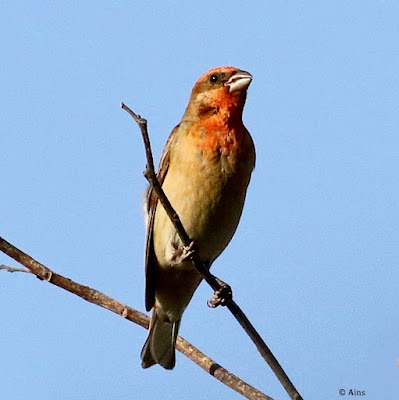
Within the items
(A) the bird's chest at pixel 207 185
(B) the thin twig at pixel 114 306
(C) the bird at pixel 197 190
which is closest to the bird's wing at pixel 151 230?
(C) the bird at pixel 197 190

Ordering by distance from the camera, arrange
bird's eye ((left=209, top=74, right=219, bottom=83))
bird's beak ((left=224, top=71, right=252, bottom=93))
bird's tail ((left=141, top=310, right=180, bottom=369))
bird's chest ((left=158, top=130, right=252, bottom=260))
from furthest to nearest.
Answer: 1. bird's tail ((left=141, top=310, right=180, bottom=369))
2. bird's eye ((left=209, top=74, right=219, bottom=83))
3. bird's beak ((left=224, top=71, right=252, bottom=93))
4. bird's chest ((left=158, top=130, right=252, bottom=260))

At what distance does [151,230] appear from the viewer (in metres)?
5.41

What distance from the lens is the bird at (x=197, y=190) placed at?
508cm

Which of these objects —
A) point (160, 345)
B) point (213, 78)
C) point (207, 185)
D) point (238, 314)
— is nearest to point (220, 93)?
point (213, 78)

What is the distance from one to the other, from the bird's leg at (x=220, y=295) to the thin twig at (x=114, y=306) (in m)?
0.35

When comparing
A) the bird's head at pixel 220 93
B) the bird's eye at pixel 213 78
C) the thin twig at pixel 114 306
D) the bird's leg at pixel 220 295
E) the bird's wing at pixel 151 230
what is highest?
the bird's eye at pixel 213 78

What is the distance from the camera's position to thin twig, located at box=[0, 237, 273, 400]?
3.64 metres

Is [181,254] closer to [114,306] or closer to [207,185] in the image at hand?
[207,185]

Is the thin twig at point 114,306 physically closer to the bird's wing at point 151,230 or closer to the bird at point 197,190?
the bird at point 197,190

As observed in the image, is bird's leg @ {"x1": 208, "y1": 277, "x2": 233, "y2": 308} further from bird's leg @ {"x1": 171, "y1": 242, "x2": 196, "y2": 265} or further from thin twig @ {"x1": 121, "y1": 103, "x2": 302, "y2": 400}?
thin twig @ {"x1": 121, "y1": 103, "x2": 302, "y2": 400}

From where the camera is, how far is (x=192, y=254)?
179 inches

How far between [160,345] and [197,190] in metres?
1.27

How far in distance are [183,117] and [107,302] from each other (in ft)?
6.10

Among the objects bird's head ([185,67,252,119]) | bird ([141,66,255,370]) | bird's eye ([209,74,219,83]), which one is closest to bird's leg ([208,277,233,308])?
bird ([141,66,255,370])
